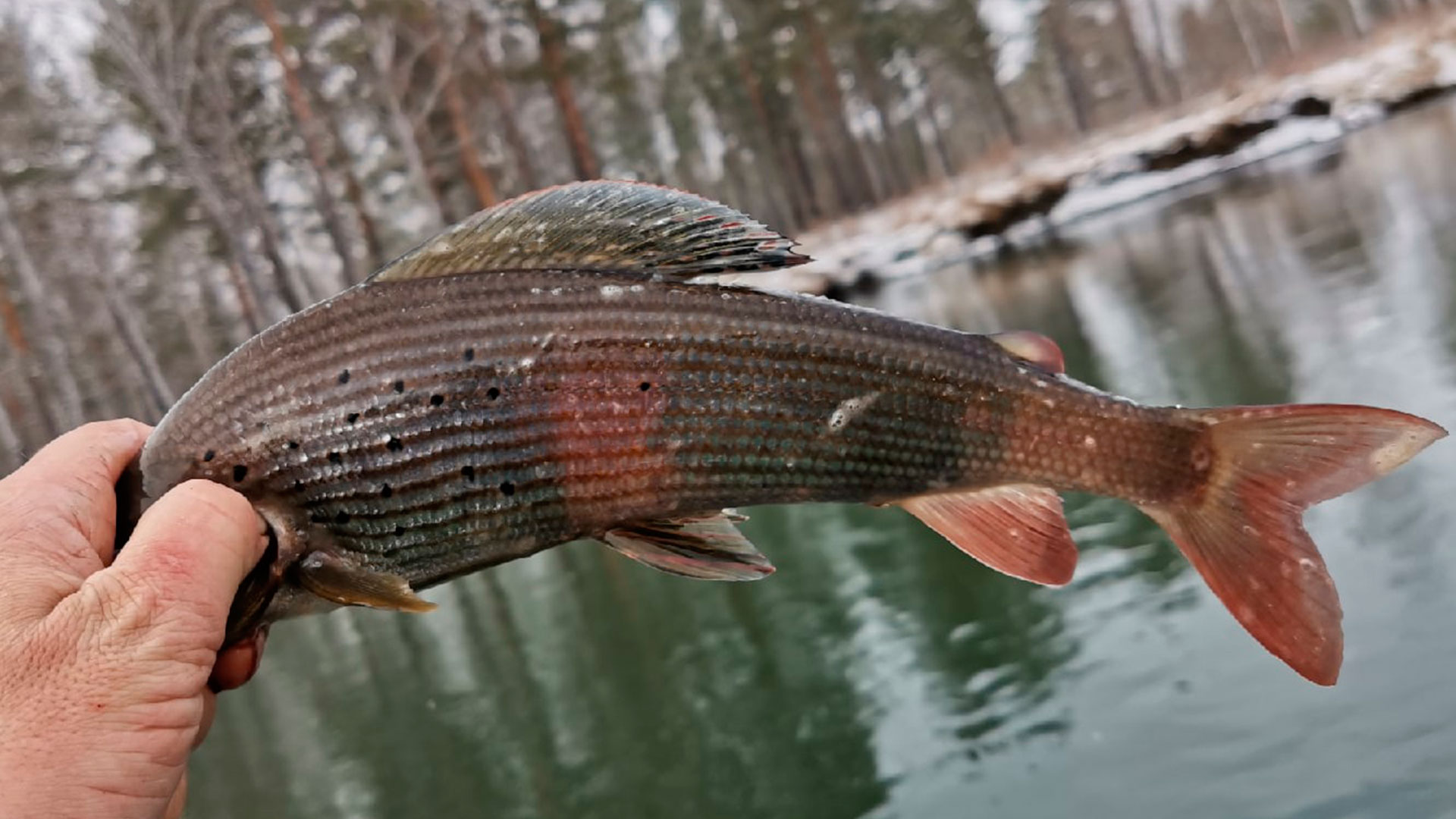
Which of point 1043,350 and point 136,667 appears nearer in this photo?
point 136,667

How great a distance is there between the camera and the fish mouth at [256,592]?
1922 millimetres

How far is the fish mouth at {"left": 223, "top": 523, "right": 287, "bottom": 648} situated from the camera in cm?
192

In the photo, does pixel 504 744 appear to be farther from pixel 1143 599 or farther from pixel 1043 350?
pixel 1043 350

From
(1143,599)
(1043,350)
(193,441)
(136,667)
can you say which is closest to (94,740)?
(136,667)

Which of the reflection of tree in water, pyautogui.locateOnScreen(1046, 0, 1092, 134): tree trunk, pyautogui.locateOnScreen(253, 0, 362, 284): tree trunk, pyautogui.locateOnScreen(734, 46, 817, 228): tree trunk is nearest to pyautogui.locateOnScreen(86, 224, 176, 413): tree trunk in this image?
pyautogui.locateOnScreen(253, 0, 362, 284): tree trunk

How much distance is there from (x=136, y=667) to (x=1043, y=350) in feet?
5.67

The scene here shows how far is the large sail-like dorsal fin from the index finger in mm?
715

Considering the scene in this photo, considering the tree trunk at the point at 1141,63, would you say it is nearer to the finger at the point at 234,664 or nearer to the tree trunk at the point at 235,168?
the tree trunk at the point at 235,168

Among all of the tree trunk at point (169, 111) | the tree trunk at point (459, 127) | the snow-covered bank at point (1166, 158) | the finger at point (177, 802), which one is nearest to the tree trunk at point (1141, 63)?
the snow-covered bank at point (1166, 158)

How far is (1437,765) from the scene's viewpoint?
187 inches

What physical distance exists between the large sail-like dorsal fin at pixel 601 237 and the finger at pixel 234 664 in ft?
2.48

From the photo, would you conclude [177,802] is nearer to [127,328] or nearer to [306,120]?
[306,120]

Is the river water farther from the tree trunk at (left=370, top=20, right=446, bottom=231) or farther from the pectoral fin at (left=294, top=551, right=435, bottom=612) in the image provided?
the tree trunk at (left=370, top=20, right=446, bottom=231)

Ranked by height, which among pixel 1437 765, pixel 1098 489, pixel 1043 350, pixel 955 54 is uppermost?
pixel 955 54
